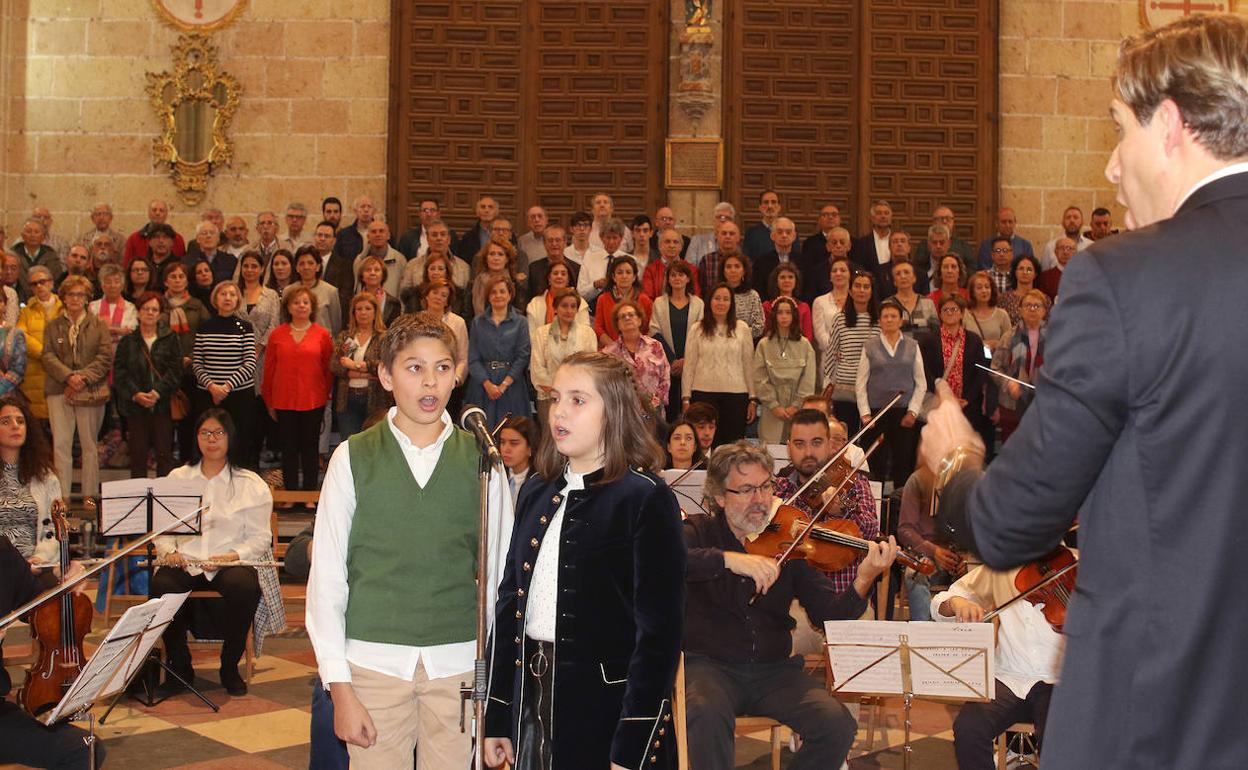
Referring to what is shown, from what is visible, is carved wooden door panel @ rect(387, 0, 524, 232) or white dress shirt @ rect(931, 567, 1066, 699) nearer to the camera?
white dress shirt @ rect(931, 567, 1066, 699)

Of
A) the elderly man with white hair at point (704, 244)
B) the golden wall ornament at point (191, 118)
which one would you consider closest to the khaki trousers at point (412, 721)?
the elderly man with white hair at point (704, 244)

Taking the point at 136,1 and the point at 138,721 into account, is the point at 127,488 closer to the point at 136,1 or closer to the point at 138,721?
the point at 138,721

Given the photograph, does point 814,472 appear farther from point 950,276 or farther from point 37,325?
point 37,325

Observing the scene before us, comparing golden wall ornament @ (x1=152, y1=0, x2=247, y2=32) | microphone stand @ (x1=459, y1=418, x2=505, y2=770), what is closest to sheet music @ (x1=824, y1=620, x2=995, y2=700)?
microphone stand @ (x1=459, y1=418, x2=505, y2=770)

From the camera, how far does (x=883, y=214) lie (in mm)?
12680

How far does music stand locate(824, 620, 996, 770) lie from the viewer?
477 cm

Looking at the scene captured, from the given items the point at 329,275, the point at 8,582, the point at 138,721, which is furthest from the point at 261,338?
the point at 8,582

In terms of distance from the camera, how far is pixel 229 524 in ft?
23.4

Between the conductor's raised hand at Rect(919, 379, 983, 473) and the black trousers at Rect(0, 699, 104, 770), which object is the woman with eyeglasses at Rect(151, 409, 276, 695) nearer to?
the black trousers at Rect(0, 699, 104, 770)

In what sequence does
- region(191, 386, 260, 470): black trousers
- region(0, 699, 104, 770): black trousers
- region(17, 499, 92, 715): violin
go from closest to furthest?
region(0, 699, 104, 770): black trousers
region(17, 499, 92, 715): violin
region(191, 386, 260, 470): black trousers

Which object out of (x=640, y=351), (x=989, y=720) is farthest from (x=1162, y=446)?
(x=640, y=351)

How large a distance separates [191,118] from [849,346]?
8324 mm

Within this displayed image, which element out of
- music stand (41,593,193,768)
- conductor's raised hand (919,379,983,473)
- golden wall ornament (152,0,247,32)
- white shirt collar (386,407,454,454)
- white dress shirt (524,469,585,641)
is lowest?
music stand (41,593,193,768)

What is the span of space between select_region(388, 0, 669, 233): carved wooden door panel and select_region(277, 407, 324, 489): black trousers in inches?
193
